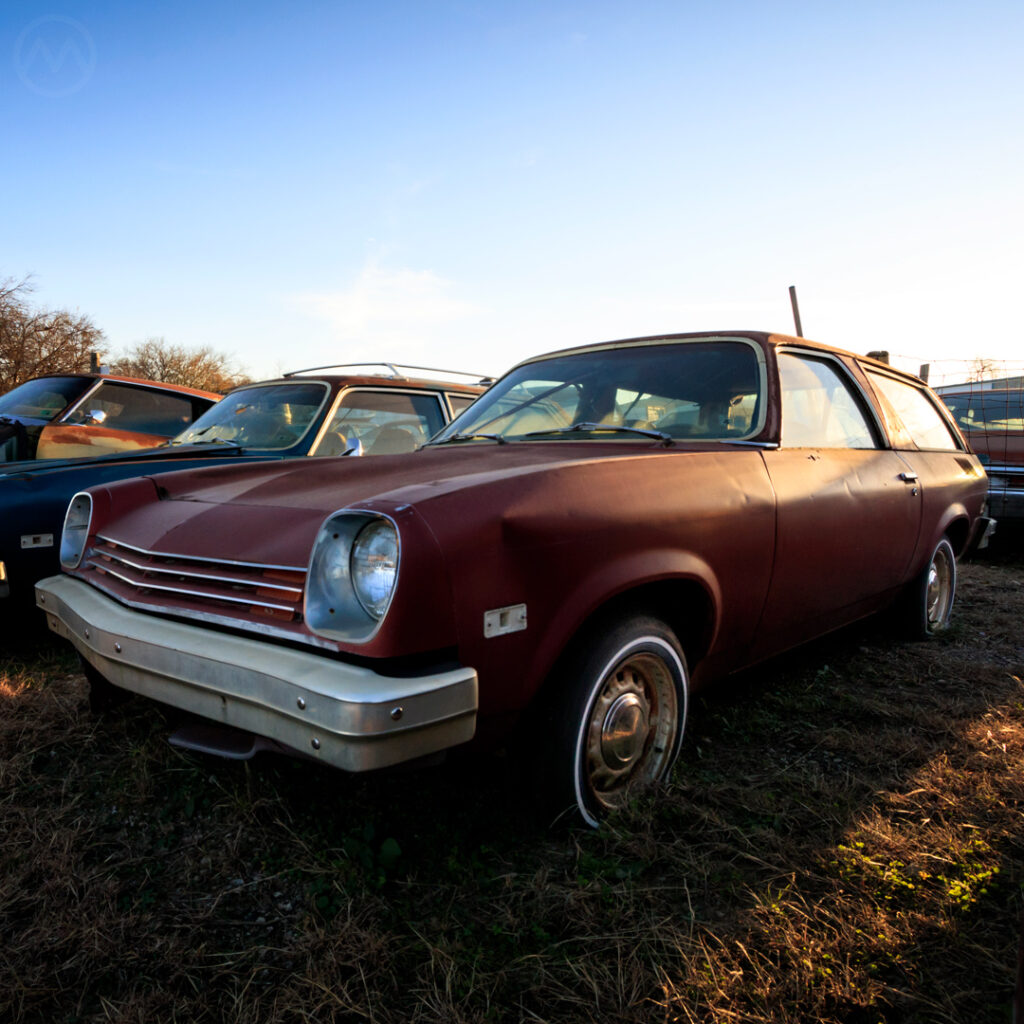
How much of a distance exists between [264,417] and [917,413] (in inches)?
150

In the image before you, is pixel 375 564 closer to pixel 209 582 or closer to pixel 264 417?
pixel 209 582

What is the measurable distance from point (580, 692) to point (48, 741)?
6.34 ft

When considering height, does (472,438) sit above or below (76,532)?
above

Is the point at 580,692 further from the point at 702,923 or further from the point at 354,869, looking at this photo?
the point at 354,869

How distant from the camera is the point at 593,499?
2.02m

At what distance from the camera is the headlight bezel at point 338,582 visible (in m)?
1.70

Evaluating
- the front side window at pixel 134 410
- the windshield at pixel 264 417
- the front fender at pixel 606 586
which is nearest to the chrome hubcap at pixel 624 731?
the front fender at pixel 606 586

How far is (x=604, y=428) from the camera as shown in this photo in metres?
2.83

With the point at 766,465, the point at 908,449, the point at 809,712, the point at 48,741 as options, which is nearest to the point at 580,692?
the point at 766,465

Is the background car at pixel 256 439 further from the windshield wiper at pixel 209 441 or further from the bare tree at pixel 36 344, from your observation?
the bare tree at pixel 36 344

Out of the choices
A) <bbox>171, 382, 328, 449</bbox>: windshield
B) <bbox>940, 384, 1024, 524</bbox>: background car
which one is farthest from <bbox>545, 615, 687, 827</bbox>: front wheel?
<bbox>940, 384, 1024, 524</bbox>: background car

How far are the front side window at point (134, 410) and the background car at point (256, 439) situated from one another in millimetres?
1254

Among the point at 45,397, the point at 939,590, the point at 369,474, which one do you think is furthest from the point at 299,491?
the point at 45,397

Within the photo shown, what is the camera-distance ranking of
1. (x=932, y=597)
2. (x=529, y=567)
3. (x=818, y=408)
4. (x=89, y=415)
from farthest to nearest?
(x=89, y=415) → (x=932, y=597) → (x=818, y=408) → (x=529, y=567)
